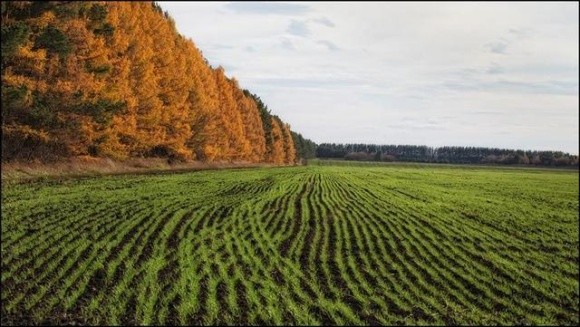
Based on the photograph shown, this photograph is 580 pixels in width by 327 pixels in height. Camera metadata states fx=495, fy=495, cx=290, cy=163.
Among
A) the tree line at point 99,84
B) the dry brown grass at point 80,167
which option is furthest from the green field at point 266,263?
the tree line at point 99,84

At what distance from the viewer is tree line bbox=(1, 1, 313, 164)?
25594 millimetres

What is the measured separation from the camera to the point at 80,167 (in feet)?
103

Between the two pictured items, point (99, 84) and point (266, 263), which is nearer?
point (266, 263)

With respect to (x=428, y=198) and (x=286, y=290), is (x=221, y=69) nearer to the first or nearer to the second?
(x=428, y=198)

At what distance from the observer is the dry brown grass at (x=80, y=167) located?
84.8 feet

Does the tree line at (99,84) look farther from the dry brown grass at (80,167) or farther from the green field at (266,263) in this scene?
the green field at (266,263)

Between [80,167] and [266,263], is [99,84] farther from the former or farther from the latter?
[266,263]

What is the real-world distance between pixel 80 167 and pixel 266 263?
22.5m

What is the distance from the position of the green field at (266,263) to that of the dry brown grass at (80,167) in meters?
4.02

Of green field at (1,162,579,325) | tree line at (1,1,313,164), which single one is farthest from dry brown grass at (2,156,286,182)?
green field at (1,162,579,325)

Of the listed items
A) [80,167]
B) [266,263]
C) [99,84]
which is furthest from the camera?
[80,167]

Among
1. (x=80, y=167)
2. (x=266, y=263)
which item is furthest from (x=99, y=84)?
(x=266, y=263)

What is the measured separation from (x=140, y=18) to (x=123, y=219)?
27.4 metres

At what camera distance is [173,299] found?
9977 millimetres
